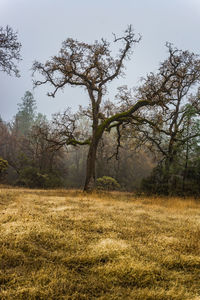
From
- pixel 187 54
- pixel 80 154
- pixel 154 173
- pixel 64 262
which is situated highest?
pixel 187 54

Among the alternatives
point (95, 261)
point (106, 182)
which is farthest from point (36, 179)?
point (95, 261)

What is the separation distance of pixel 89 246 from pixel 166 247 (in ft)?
5.20

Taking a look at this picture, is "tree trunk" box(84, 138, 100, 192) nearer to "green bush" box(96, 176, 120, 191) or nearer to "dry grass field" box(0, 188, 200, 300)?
"green bush" box(96, 176, 120, 191)

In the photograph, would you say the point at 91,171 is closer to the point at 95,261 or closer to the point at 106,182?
the point at 106,182

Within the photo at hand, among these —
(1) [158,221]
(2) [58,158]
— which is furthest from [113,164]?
(1) [158,221]

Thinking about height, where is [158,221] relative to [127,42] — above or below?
below

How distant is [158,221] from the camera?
654 centimetres

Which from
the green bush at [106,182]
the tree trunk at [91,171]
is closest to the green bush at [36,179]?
the green bush at [106,182]

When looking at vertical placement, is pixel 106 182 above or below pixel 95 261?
above

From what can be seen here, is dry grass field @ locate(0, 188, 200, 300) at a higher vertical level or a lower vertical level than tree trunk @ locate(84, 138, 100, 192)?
lower

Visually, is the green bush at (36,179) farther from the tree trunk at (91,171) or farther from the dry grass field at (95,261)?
the dry grass field at (95,261)

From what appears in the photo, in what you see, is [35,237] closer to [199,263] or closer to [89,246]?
[89,246]

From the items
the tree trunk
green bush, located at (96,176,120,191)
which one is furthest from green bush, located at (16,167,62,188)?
the tree trunk

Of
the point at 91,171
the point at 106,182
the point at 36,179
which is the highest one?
the point at 91,171
